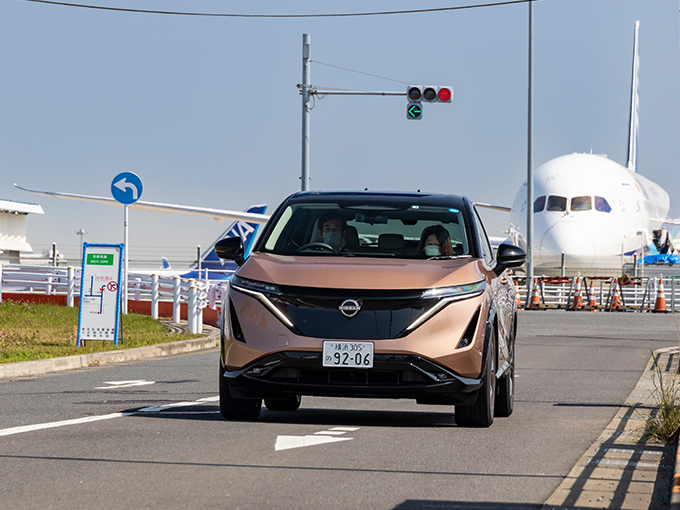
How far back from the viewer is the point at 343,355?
7.20 meters

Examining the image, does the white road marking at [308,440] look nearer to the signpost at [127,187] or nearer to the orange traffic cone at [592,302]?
the signpost at [127,187]

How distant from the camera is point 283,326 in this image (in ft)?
23.8

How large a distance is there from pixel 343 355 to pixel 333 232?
4.62ft

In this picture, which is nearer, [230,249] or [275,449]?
[275,449]

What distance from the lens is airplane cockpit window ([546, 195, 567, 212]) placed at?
118 ft

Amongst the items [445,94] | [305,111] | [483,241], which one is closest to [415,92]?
[445,94]

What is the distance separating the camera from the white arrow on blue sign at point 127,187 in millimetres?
19516

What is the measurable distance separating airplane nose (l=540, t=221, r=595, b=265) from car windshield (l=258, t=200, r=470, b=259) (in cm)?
2744

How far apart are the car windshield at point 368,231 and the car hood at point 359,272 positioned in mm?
319

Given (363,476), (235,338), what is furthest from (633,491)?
(235,338)

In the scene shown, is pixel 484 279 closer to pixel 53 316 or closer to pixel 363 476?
pixel 363 476

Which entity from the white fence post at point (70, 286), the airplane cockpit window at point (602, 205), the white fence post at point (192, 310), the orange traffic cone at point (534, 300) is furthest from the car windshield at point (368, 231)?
the airplane cockpit window at point (602, 205)

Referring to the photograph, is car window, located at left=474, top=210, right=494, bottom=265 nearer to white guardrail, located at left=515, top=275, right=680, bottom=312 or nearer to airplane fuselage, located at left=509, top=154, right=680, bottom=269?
white guardrail, located at left=515, top=275, right=680, bottom=312

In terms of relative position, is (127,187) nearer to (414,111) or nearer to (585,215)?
(414,111)
